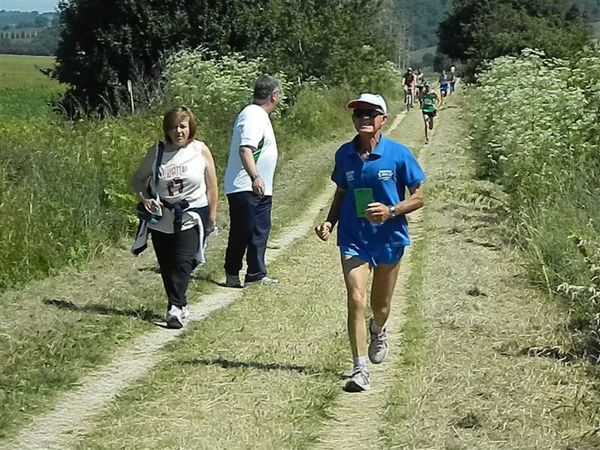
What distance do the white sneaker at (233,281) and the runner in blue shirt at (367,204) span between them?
10.8 feet

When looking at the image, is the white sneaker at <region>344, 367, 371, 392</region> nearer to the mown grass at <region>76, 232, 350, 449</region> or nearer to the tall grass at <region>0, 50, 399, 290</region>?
the mown grass at <region>76, 232, 350, 449</region>

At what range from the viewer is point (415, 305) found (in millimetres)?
8953

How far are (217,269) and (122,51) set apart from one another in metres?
15.9

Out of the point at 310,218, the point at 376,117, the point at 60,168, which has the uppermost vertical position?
the point at 376,117

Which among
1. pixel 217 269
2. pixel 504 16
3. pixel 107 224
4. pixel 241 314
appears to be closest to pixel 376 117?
pixel 241 314

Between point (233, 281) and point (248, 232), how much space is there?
0.52 m

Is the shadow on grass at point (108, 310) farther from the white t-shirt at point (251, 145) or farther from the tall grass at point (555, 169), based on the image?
the tall grass at point (555, 169)

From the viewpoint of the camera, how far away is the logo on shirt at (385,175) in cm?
645

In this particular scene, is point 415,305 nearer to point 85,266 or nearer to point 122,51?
point 85,266

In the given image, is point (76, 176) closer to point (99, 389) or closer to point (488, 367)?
point (99, 389)

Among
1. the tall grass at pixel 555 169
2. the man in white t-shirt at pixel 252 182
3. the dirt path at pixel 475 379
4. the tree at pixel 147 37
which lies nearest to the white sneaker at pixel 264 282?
the man in white t-shirt at pixel 252 182

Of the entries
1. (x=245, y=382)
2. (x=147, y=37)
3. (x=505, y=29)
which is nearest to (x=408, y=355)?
(x=245, y=382)

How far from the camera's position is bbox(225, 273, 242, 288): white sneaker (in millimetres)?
9836

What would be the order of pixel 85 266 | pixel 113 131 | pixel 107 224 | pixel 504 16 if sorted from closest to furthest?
pixel 85 266 < pixel 107 224 < pixel 113 131 < pixel 504 16
